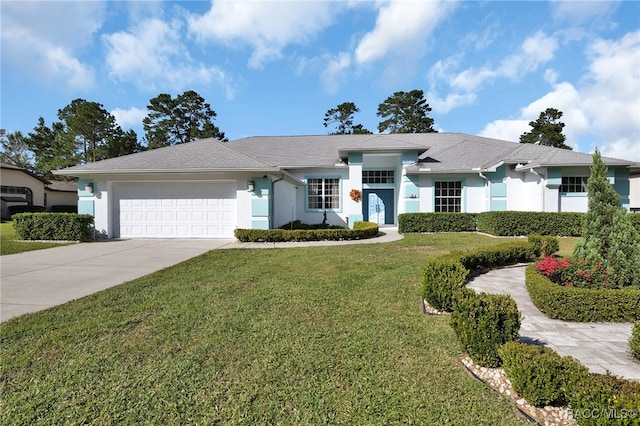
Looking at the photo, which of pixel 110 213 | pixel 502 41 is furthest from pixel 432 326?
pixel 110 213

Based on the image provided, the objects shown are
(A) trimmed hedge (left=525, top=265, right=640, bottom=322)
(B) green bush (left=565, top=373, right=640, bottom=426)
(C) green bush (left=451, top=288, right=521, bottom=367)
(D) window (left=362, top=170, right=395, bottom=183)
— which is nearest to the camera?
(B) green bush (left=565, top=373, right=640, bottom=426)

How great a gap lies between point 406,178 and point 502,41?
683 centimetres

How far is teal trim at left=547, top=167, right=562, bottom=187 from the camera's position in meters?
13.0

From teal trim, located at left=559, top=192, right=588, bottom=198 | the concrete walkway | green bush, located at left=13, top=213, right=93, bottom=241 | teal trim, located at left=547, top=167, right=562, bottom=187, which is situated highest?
teal trim, located at left=547, top=167, right=562, bottom=187

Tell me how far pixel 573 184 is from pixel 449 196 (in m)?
5.31

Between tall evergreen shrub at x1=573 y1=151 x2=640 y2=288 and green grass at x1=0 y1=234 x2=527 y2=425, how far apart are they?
9.54 feet

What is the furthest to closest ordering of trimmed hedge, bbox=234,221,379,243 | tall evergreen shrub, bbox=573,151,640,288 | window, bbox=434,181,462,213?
window, bbox=434,181,462,213 < trimmed hedge, bbox=234,221,379,243 < tall evergreen shrub, bbox=573,151,640,288

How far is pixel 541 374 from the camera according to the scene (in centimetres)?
215

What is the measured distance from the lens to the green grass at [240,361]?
2141 mm

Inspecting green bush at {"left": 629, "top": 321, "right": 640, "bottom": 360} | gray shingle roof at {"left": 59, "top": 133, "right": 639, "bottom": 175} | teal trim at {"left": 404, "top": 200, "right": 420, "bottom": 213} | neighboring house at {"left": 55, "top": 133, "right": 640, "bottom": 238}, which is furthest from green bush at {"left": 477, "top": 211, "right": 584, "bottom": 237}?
green bush at {"left": 629, "top": 321, "right": 640, "bottom": 360}

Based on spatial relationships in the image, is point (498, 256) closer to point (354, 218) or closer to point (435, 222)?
point (435, 222)

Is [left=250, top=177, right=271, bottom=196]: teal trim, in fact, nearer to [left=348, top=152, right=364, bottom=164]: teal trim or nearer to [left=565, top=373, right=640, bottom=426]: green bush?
[left=348, top=152, right=364, bottom=164]: teal trim

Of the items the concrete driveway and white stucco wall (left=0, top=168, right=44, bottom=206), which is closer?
the concrete driveway

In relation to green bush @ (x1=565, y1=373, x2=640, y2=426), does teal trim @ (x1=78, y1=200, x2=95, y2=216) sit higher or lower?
higher
